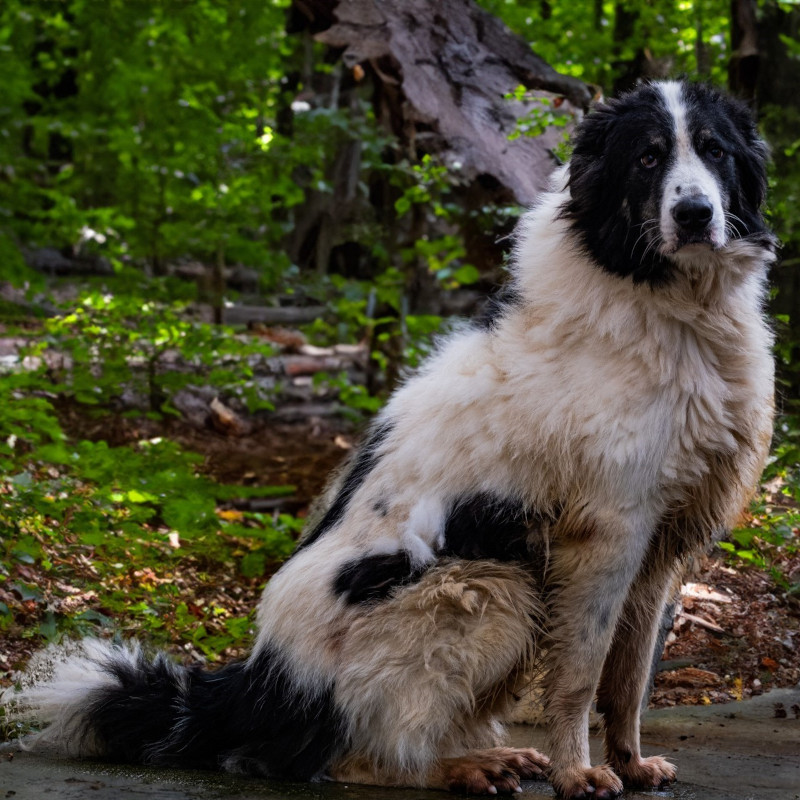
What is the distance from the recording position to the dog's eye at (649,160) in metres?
3.16

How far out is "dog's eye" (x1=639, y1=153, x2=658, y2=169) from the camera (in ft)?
10.4

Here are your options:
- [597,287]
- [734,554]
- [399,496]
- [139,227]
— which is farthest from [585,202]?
[139,227]

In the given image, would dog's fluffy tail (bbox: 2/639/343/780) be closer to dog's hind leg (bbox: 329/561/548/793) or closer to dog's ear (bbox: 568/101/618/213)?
dog's hind leg (bbox: 329/561/548/793)

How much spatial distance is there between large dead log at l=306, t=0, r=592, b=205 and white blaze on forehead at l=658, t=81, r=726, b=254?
305cm

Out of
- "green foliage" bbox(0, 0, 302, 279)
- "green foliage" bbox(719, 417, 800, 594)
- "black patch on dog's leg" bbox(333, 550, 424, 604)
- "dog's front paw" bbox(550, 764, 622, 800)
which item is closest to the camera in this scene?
"dog's front paw" bbox(550, 764, 622, 800)

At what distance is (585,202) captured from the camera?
3.34 meters

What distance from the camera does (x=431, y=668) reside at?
3055 millimetres

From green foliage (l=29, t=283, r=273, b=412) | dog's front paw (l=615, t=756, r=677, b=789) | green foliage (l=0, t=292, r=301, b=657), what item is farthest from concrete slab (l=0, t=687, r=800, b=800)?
green foliage (l=29, t=283, r=273, b=412)

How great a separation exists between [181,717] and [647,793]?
1.59 metres

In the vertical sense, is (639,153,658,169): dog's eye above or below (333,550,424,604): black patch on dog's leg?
above

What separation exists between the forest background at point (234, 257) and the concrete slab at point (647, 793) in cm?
94

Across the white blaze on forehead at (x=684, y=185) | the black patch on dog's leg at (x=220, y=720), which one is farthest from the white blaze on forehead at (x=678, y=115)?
the black patch on dog's leg at (x=220, y=720)

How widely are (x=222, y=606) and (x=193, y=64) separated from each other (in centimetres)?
730

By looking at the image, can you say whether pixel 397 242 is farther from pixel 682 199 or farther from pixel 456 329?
pixel 682 199
